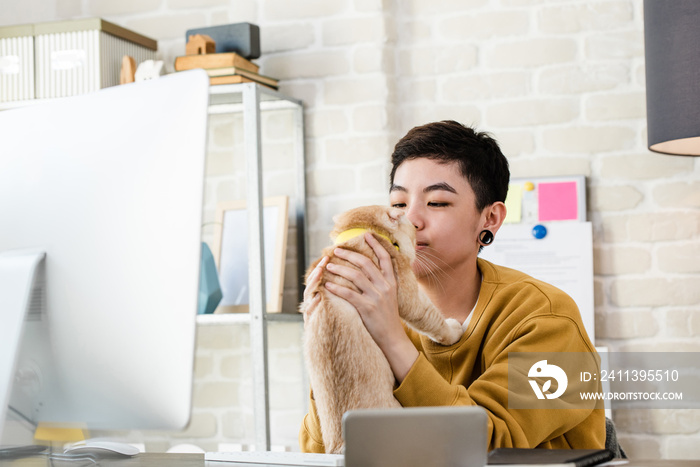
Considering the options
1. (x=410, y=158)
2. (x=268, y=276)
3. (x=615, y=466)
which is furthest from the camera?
(x=268, y=276)

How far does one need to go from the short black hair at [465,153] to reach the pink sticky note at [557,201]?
78cm

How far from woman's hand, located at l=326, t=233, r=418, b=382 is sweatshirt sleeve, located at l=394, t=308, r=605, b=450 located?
0.11 feet

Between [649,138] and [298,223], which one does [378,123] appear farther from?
[649,138]

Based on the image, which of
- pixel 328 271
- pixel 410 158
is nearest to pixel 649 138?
pixel 410 158

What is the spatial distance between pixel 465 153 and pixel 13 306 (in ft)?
3.11

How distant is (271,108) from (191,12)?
52 cm

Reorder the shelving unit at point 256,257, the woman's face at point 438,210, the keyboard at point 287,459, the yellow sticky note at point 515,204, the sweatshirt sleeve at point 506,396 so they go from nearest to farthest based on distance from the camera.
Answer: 1. the keyboard at point 287,459
2. the sweatshirt sleeve at point 506,396
3. the woman's face at point 438,210
4. the shelving unit at point 256,257
5. the yellow sticky note at point 515,204

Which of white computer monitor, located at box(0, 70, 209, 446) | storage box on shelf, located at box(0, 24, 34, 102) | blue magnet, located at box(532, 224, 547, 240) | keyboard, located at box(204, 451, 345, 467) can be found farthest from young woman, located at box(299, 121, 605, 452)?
storage box on shelf, located at box(0, 24, 34, 102)

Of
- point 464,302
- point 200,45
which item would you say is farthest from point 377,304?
point 200,45

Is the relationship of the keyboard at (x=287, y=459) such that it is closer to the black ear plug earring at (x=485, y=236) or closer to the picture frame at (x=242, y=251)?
the black ear plug earring at (x=485, y=236)

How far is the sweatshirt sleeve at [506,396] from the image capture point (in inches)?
45.0

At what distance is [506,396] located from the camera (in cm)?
117

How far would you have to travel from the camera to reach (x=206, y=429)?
2.57 metres

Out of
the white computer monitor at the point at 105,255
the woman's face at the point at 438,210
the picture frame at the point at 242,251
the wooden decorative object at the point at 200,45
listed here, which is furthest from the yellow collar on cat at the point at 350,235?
the wooden decorative object at the point at 200,45
